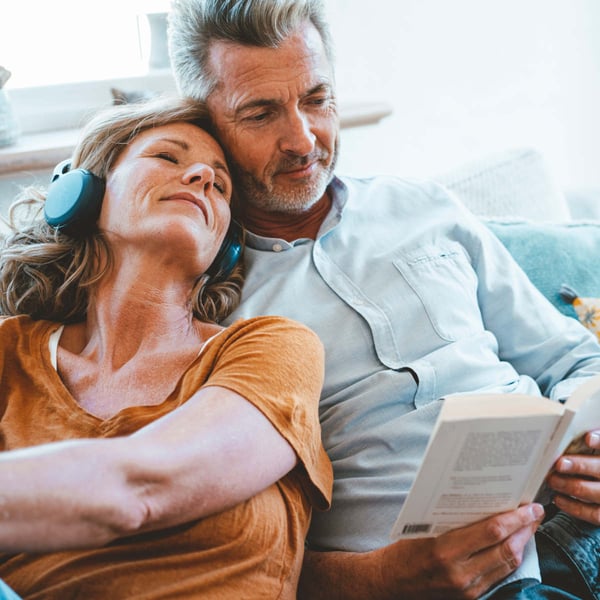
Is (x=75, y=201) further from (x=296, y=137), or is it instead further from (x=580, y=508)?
(x=580, y=508)

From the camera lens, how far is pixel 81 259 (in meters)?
1.44

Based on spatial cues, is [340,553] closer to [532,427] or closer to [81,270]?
[532,427]

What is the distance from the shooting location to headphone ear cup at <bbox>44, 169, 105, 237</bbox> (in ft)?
4.54

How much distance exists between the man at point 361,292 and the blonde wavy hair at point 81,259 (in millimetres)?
73

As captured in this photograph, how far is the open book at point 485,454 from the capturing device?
964mm

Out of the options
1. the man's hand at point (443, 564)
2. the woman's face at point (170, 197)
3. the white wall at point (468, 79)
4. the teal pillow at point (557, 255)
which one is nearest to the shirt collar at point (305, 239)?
the woman's face at point (170, 197)

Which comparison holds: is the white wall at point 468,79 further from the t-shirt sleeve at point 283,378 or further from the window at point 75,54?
the t-shirt sleeve at point 283,378

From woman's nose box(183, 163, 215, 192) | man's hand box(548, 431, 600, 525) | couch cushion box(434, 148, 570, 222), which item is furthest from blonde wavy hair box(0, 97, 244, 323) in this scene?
couch cushion box(434, 148, 570, 222)

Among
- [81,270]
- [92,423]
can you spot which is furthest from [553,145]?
[92,423]

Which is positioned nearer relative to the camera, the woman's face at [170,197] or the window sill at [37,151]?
the woman's face at [170,197]

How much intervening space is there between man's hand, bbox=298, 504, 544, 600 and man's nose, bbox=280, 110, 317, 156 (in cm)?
72

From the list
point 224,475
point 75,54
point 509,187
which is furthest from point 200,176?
point 75,54

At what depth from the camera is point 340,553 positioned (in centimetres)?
131

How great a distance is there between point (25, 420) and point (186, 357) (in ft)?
0.84
